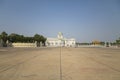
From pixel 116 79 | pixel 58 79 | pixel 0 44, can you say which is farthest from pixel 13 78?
pixel 0 44

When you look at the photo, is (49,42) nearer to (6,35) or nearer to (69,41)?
(69,41)

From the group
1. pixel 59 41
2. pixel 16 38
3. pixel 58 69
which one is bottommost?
pixel 58 69

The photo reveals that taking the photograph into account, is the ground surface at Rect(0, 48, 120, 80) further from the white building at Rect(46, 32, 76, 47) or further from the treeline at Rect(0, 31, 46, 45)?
the white building at Rect(46, 32, 76, 47)

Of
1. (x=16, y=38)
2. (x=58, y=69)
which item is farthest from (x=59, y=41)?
(x=58, y=69)

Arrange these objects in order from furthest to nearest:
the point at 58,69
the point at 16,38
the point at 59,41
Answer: the point at 59,41
the point at 16,38
the point at 58,69

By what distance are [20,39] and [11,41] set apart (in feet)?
22.0

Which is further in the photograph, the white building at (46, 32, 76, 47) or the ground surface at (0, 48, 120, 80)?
the white building at (46, 32, 76, 47)

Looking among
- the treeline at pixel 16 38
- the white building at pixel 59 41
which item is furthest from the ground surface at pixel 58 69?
the white building at pixel 59 41

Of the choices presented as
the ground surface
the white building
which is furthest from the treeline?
the ground surface

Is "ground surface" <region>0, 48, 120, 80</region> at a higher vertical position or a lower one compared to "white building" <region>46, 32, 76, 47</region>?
lower

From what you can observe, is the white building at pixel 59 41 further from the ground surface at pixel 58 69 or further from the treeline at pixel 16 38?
the ground surface at pixel 58 69

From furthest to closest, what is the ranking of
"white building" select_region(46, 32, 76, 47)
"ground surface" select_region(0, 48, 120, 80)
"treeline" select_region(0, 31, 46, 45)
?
"white building" select_region(46, 32, 76, 47) < "treeline" select_region(0, 31, 46, 45) < "ground surface" select_region(0, 48, 120, 80)

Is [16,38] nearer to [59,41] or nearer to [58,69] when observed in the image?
[59,41]

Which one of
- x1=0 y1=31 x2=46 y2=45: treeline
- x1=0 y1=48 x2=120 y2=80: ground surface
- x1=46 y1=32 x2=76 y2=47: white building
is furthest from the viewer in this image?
x1=46 y1=32 x2=76 y2=47: white building
